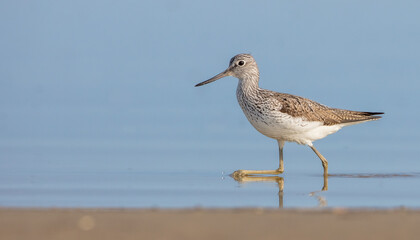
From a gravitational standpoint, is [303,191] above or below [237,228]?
above

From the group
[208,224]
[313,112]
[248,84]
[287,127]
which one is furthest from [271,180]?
[208,224]

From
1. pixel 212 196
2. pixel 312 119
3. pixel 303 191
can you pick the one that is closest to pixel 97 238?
pixel 212 196

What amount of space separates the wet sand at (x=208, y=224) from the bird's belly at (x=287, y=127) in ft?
16.7

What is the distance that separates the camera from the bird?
13.5 meters

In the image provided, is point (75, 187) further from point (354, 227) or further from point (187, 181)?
point (354, 227)

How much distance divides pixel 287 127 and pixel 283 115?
Answer: 21 centimetres

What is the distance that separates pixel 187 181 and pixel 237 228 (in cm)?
502

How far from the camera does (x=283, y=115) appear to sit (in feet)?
44.0

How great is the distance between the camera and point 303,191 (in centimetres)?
1170

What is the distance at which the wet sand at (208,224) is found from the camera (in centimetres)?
717

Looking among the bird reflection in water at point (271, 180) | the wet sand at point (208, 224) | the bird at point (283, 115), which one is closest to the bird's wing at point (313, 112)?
the bird at point (283, 115)

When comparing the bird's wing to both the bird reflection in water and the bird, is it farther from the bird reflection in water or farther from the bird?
the bird reflection in water

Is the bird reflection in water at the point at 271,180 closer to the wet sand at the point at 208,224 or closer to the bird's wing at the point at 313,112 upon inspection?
the bird's wing at the point at 313,112

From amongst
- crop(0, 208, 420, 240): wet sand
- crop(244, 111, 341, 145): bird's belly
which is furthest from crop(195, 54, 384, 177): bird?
crop(0, 208, 420, 240): wet sand
